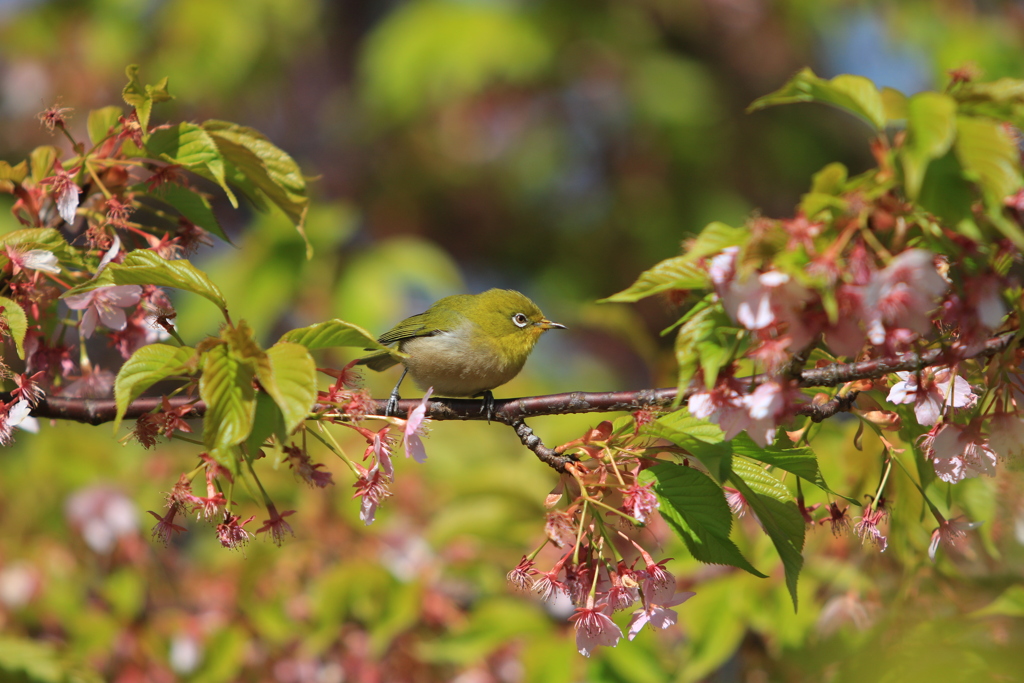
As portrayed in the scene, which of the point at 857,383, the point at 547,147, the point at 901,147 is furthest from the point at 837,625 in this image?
the point at 547,147

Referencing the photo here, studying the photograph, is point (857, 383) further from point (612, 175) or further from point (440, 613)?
point (612, 175)

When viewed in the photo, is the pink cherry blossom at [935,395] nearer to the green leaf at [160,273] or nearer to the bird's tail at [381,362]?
the green leaf at [160,273]

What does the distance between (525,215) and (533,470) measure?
6.18 meters

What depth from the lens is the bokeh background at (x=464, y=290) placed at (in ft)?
10.1

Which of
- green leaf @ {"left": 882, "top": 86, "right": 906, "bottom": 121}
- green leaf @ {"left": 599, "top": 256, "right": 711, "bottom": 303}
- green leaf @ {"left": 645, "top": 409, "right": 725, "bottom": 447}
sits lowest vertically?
green leaf @ {"left": 645, "top": 409, "right": 725, "bottom": 447}

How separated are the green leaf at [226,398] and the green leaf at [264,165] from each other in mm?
721

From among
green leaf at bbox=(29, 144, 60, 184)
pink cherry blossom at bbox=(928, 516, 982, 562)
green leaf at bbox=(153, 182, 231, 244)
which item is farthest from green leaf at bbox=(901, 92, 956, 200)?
green leaf at bbox=(29, 144, 60, 184)

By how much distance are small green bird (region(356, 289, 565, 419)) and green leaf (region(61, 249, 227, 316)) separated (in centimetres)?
155

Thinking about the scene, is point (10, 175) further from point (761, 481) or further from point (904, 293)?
point (904, 293)

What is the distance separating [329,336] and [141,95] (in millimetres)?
792

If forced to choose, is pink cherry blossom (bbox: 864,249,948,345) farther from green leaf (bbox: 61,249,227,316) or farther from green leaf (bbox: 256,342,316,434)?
green leaf (bbox: 61,249,227,316)

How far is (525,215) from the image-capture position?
9.58 meters

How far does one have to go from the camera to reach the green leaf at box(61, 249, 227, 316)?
1.65m

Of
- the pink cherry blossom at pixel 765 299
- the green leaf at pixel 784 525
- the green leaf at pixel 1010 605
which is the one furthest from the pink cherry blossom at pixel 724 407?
the green leaf at pixel 1010 605
